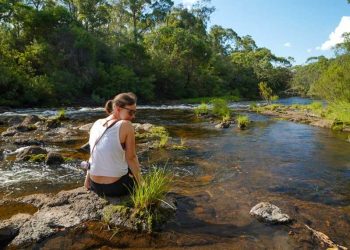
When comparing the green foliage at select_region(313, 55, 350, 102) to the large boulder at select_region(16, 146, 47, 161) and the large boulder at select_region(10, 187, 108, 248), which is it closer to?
the large boulder at select_region(16, 146, 47, 161)

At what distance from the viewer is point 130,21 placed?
211 feet

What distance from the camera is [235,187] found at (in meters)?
7.46

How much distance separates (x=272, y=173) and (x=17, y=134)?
34.4 ft

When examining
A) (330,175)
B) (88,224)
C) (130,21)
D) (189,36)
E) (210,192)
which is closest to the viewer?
(88,224)

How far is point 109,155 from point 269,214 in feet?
8.75

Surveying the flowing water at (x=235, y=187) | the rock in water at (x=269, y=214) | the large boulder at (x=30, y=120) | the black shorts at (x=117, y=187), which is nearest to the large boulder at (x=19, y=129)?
the large boulder at (x=30, y=120)

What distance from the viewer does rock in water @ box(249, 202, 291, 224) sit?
215 inches

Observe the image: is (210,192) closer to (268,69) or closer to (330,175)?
(330,175)

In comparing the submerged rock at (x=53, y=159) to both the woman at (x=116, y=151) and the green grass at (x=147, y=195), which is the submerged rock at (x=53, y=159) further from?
the green grass at (x=147, y=195)

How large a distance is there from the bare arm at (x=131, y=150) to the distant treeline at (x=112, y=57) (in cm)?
2615

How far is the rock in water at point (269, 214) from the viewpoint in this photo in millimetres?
5449

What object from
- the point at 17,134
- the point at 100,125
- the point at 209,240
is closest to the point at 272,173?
the point at 209,240

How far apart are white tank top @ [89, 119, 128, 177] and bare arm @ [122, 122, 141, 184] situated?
77mm

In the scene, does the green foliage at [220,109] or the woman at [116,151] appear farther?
the green foliage at [220,109]
